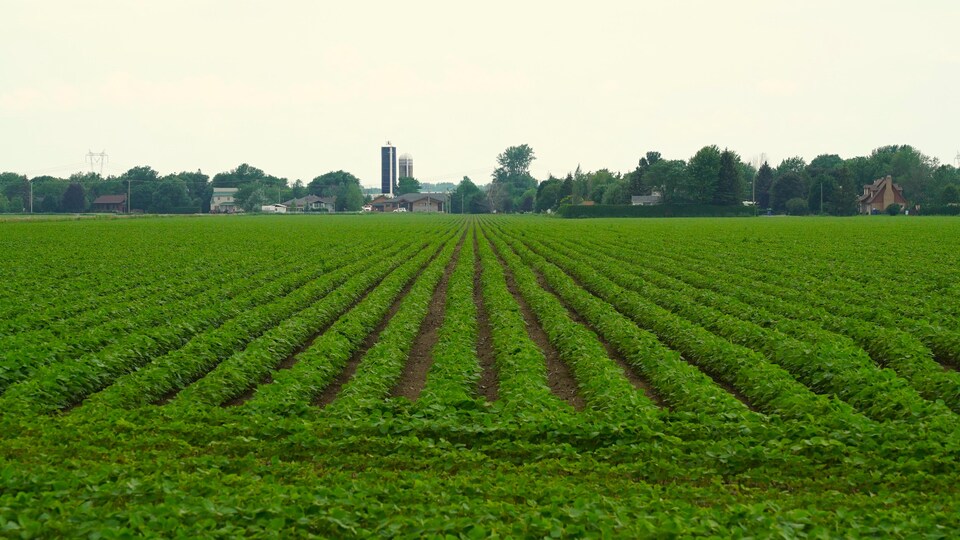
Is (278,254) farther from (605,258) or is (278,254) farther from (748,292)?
(748,292)

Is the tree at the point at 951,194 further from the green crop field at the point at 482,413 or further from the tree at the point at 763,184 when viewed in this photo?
the green crop field at the point at 482,413

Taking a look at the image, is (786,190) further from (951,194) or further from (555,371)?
(555,371)

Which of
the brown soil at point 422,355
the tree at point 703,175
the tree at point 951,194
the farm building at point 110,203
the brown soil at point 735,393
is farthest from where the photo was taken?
the farm building at point 110,203

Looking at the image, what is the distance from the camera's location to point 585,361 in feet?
48.9

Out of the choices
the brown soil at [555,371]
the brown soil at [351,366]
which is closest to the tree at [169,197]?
the brown soil at [351,366]

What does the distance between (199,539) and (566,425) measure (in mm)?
5388

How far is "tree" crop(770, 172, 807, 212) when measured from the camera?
159m

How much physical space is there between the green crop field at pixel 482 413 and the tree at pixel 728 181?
379 ft

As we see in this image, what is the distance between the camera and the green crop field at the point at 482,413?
7.40m

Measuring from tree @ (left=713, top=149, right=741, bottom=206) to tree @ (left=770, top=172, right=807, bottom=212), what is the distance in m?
26.9

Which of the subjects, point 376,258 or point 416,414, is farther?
point 376,258

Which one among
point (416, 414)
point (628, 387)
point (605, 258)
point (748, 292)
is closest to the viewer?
point (416, 414)

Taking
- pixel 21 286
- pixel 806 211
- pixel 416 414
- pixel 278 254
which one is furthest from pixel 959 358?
pixel 806 211

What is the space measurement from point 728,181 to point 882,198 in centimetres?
3866
